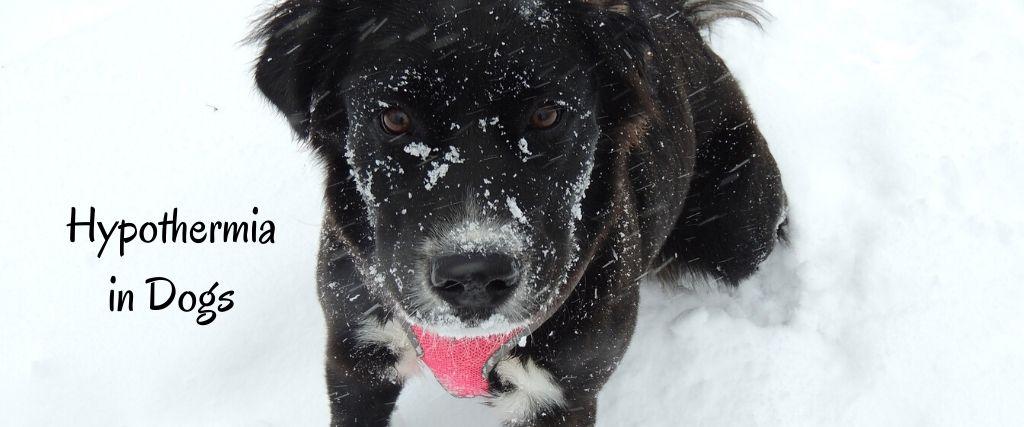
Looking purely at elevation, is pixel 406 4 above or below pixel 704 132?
above

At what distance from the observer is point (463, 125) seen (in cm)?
231

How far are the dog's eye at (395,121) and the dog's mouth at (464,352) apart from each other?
2.44 feet

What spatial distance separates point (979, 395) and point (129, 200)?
4.76m

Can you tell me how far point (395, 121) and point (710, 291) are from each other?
2599 mm

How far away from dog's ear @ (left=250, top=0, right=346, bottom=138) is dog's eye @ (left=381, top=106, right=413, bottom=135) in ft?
1.15

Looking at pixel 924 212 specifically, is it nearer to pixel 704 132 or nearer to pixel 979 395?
pixel 979 395

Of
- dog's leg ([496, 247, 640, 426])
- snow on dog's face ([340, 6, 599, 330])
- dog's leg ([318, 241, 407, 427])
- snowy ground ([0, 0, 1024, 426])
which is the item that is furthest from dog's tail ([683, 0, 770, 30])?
dog's leg ([318, 241, 407, 427])

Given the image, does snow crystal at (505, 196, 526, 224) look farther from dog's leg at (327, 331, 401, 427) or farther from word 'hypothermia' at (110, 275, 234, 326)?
word 'hypothermia' at (110, 275, 234, 326)

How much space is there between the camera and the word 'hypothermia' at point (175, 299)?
420cm

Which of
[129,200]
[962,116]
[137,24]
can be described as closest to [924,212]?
[962,116]

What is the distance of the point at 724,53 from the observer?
17.3 ft

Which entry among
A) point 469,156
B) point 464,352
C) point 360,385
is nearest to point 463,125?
point 469,156

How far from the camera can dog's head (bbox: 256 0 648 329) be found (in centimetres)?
227

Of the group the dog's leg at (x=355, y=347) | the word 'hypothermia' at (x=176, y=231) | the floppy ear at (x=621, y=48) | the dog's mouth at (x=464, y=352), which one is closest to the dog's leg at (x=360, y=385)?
the dog's leg at (x=355, y=347)
